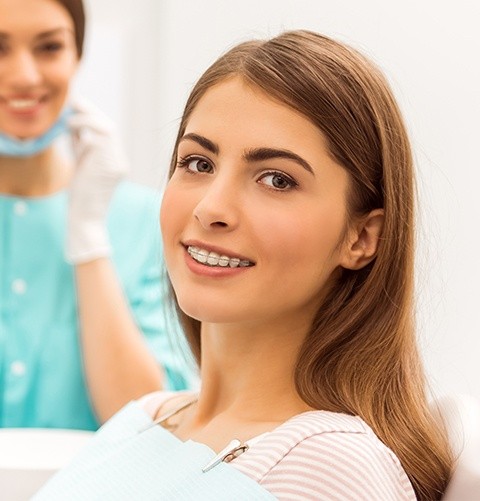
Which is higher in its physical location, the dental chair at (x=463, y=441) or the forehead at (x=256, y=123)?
the forehead at (x=256, y=123)

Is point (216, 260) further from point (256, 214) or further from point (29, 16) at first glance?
point (29, 16)

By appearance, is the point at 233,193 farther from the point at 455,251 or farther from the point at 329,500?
the point at 455,251

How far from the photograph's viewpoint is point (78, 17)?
214 cm

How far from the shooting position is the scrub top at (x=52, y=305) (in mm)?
2086

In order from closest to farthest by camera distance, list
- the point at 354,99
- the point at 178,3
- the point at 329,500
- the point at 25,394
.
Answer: the point at 329,500 < the point at 354,99 < the point at 25,394 < the point at 178,3

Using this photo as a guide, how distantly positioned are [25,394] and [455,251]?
86 cm

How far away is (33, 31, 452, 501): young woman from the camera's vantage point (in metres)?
0.99

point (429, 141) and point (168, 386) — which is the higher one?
point (429, 141)

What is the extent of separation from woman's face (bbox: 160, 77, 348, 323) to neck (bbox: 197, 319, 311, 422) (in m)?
0.05

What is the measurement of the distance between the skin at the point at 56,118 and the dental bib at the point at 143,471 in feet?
2.48

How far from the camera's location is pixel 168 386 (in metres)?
2.16

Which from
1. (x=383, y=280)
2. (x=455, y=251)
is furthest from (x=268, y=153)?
(x=455, y=251)

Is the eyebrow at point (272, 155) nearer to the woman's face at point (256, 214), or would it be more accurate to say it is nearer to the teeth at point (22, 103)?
the woman's face at point (256, 214)

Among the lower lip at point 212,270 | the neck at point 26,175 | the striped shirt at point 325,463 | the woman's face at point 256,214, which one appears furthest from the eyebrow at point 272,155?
the neck at point 26,175
